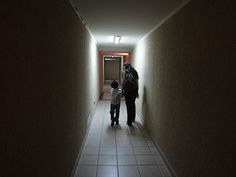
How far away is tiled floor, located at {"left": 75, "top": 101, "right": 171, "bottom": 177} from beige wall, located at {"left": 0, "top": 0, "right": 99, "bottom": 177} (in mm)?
777

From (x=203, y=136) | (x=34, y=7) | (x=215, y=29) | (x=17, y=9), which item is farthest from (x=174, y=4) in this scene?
(x=17, y=9)

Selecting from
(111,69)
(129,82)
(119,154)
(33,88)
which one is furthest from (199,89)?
(111,69)

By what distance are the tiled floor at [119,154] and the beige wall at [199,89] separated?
0.28 meters

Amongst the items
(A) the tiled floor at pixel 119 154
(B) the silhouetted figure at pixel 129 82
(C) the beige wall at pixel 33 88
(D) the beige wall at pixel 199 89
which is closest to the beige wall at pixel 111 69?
(B) the silhouetted figure at pixel 129 82

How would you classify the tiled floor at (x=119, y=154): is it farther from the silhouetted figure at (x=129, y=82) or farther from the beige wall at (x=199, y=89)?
the silhouetted figure at (x=129, y=82)

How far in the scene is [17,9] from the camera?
94cm

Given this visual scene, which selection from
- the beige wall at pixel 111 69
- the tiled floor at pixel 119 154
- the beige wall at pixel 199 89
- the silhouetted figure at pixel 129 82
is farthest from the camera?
the beige wall at pixel 111 69

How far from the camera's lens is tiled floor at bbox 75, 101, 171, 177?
8.32ft

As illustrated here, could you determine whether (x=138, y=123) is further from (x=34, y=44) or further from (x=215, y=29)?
(x=34, y=44)

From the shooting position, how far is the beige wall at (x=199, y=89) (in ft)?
4.31

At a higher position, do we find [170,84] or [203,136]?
[170,84]

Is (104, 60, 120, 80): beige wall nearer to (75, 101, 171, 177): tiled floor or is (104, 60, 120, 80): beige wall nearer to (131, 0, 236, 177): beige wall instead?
(75, 101, 171, 177): tiled floor

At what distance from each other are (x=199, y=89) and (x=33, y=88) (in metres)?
1.32

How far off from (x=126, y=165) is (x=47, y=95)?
1.75 meters
